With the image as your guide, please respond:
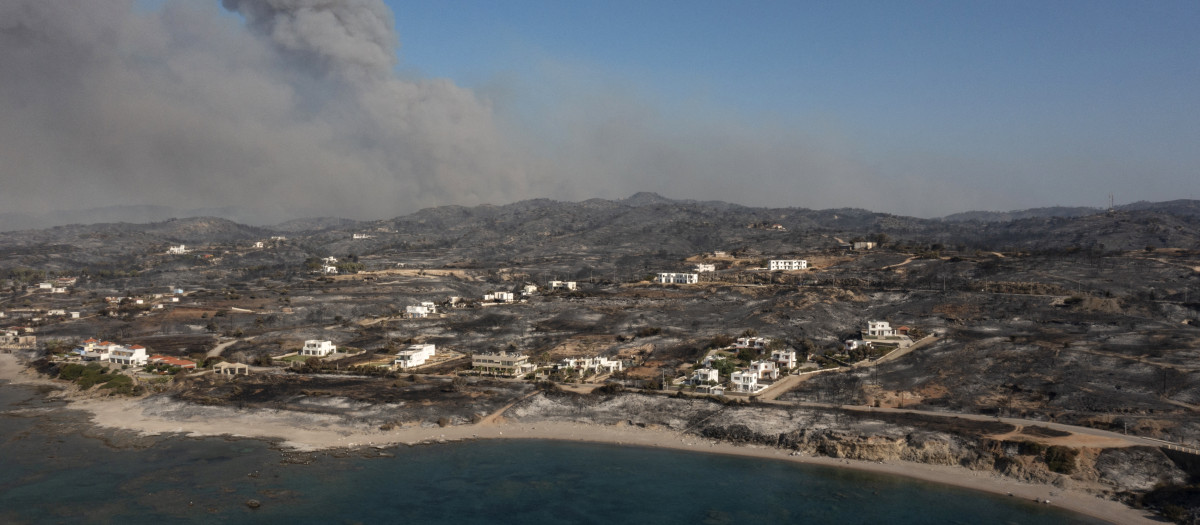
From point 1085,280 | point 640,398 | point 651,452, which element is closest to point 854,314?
point 1085,280

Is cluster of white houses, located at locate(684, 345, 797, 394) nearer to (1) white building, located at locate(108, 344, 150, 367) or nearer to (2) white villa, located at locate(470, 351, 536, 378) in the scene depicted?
(2) white villa, located at locate(470, 351, 536, 378)

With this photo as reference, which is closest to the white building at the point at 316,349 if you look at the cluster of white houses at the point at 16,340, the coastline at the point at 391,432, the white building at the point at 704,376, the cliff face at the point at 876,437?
the coastline at the point at 391,432

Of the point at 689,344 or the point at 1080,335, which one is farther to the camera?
the point at 689,344

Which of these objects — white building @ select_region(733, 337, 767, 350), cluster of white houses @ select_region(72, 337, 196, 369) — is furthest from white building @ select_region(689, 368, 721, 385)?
cluster of white houses @ select_region(72, 337, 196, 369)

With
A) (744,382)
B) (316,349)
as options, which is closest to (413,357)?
(316,349)

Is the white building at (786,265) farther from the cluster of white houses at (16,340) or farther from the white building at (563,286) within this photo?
the cluster of white houses at (16,340)

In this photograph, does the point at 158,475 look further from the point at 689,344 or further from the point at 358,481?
the point at 689,344

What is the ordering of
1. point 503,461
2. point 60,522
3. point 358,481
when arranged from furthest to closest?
point 503,461 < point 358,481 < point 60,522
